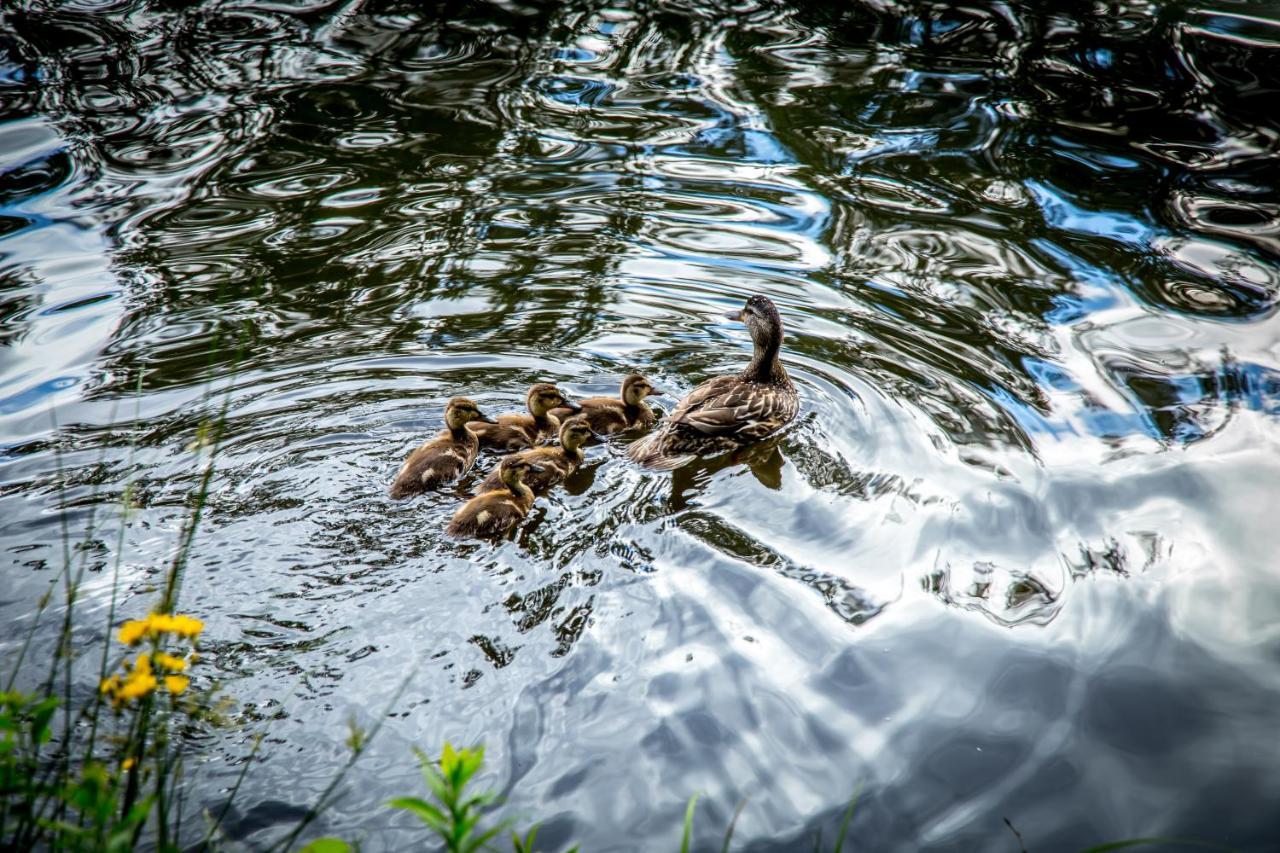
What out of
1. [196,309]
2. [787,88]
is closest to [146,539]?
[196,309]

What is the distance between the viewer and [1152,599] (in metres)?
4.29

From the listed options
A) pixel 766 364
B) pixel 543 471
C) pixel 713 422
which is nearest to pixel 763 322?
pixel 766 364

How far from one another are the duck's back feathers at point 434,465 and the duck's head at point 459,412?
63 mm

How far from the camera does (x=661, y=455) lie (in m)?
5.34

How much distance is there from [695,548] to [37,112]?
7399 mm

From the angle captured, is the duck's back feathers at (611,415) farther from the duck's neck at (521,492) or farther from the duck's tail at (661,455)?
the duck's neck at (521,492)

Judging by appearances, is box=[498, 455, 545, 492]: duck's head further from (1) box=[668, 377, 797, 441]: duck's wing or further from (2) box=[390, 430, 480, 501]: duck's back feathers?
(1) box=[668, 377, 797, 441]: duck's wing

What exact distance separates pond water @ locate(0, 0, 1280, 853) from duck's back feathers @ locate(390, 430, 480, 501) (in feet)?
0.33

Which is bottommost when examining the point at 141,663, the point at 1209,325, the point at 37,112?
the point at 1209,325

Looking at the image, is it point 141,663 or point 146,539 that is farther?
point 146,539

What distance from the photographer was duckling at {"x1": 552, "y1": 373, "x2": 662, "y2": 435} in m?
5.64

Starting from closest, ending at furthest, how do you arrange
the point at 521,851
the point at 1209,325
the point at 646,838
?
the point at 521,851, the point at 646,838, the point at 1209,325

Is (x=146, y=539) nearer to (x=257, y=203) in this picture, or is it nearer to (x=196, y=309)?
(x=196, y=309)

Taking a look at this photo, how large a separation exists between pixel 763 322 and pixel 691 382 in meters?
0.63
